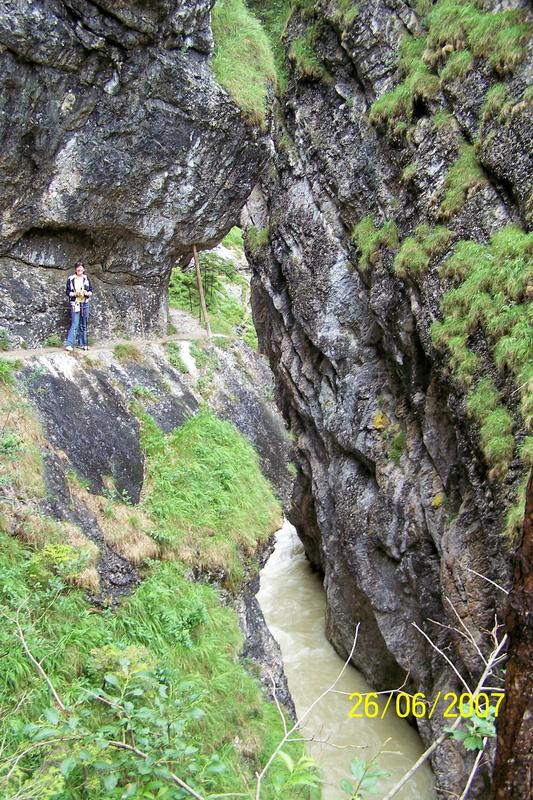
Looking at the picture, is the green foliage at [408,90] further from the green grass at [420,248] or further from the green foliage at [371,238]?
the green grass at [420,248]

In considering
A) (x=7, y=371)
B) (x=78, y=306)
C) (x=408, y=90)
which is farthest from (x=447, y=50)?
(x=7, y=371)

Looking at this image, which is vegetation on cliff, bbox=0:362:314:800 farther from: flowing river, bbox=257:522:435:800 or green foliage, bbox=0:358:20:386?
flowing river, bbox=257:522:435:800

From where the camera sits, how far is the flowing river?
11.2 meters

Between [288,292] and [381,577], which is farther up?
[288,292]

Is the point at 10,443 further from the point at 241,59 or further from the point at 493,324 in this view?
the point at 241,59

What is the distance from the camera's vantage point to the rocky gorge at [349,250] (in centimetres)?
871

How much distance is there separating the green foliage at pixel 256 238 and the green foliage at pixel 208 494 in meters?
7.86

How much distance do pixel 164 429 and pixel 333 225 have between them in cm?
774

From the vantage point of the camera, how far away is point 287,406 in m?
18.7

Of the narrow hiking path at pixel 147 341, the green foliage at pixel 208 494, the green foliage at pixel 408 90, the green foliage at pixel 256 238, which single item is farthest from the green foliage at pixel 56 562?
the green foliage at pixel 256 238

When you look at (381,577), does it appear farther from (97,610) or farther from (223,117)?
(223,117)

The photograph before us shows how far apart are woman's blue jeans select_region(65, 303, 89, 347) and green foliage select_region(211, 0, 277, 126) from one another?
5.46m

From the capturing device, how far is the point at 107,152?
33.1 feet

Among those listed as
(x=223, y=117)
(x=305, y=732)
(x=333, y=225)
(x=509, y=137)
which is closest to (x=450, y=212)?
(x=509, y=137)
